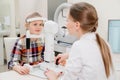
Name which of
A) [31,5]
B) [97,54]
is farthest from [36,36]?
[31,5]

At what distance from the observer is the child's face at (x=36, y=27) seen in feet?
Answer: 5.29

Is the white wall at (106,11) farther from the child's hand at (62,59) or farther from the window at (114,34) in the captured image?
the child's hand at (62,59)

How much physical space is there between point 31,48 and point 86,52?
0.85m

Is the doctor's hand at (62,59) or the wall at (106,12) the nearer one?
the doctor's hand at (62,59)

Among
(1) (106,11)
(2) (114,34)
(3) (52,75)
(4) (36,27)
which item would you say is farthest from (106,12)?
(3) (52,75)

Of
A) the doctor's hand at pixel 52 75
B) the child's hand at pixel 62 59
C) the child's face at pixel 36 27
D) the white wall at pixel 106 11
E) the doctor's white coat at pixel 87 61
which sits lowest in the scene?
the doctor's hand at pixel 52 75

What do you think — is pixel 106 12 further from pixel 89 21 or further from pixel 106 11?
pixel 89 21

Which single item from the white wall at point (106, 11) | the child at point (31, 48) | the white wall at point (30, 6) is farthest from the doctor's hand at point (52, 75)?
the white wall at point (30, 6)

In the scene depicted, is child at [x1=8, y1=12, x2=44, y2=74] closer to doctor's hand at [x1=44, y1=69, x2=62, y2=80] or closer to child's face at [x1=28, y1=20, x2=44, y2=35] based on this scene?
child's face at [x1=28, y1=20, x2=44, y2=35]

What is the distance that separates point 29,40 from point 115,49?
0.86 meters

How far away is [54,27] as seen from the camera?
144 cm

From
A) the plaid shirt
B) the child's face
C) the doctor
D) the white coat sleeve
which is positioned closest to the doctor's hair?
the doctor

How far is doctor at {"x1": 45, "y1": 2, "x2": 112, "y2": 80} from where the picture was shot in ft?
3.23

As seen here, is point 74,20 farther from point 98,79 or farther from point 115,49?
Answer: point 115,49
